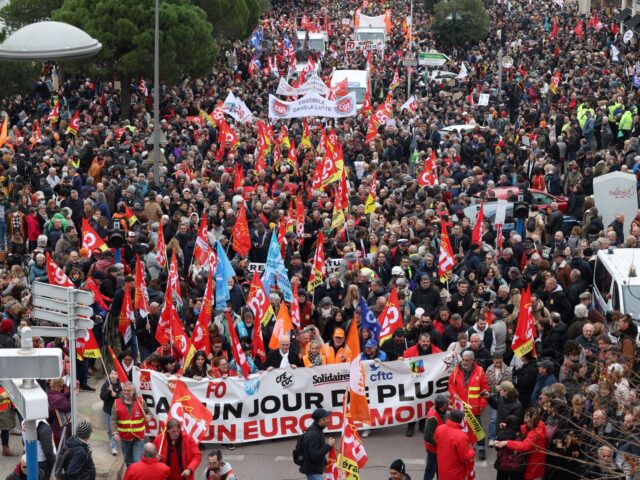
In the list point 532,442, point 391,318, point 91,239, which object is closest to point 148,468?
point 532,442

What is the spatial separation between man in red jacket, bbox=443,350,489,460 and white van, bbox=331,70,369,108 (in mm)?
27711

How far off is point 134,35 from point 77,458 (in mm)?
27855

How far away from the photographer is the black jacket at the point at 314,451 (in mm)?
13492

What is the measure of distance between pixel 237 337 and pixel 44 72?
3040 centimetres

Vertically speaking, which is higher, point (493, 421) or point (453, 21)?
point (453, 21)

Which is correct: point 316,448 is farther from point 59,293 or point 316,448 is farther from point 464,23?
point 464,23

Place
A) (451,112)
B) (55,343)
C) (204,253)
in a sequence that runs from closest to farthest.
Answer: (55,343)
(204,253)
(451,112)

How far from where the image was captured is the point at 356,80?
1688 inches

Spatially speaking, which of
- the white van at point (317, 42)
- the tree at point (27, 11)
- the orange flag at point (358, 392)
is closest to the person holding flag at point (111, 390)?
the orange flag at point (358, 392)

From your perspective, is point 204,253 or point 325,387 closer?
point 325,387

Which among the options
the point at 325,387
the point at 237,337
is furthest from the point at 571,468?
the point at 237,337

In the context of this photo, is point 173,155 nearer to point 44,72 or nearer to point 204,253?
point 204,253

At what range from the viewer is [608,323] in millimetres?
17109

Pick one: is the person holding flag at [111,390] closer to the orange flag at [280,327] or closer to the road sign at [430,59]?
the orange flag at [280,327]
